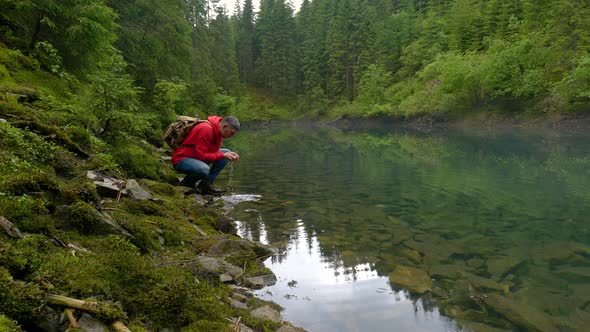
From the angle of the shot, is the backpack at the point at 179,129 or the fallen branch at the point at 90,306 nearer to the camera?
the fallen branch at the point at 90,306

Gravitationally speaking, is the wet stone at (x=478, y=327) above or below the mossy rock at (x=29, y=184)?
below

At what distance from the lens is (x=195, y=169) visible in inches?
379

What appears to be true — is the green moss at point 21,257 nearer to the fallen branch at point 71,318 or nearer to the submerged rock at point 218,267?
the fallen branch at point 71,318

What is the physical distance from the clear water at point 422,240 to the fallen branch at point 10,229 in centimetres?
296

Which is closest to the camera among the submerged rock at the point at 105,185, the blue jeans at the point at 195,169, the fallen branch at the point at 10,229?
the fallen branch at the point at 10,229

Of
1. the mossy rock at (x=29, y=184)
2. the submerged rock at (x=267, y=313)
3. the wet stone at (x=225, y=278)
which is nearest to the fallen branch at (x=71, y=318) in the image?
the mossy rock at (x=29, y=184)

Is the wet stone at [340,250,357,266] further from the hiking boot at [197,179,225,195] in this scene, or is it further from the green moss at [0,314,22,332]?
the green moss at [0,314,22,332]

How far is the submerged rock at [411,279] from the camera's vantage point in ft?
19.3

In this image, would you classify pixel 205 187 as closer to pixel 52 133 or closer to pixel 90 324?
pixel 52 133

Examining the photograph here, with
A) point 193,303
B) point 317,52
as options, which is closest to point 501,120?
point 193,303

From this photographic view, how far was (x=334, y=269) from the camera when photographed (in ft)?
21.8

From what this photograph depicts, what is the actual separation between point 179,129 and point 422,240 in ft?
18.2

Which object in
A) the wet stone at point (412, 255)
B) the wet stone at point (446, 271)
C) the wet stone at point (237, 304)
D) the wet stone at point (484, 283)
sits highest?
the wet stone at point (237, 304)

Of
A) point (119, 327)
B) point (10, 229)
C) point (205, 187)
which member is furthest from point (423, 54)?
point (119, 327)
